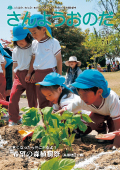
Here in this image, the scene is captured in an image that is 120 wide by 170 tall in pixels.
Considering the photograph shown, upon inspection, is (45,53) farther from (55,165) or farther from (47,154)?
(55,165)

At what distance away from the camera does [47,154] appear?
7.25ft

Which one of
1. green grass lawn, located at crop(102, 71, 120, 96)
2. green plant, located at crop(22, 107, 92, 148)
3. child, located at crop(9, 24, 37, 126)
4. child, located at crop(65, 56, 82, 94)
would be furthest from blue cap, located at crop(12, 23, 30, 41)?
green grass lawn, located at crop(102, 71, 120, 96)

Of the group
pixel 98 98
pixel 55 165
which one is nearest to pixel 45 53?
pixel 98 98

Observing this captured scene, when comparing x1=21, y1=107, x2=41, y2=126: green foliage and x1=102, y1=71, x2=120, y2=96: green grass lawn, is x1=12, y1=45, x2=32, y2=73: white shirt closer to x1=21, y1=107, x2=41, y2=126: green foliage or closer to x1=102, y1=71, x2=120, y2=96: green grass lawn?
x1=21, y1=107, x2=41, y2=126: green foliage

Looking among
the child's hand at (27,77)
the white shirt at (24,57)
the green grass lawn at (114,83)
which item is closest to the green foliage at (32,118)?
the child's hand at (27,77)

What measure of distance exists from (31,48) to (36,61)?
0.34 m

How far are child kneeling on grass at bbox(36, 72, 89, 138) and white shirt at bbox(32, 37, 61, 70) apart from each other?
0.64m

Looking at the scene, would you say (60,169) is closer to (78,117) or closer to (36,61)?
(78,117)

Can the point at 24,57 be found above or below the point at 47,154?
above

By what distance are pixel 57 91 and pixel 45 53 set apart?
83cm

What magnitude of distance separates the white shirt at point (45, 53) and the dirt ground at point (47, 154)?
103 centimetres

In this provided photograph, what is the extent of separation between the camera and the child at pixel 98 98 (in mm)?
2234

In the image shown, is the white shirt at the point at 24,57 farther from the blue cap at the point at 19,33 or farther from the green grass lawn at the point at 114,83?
the green grass lawn at the point at 114,83

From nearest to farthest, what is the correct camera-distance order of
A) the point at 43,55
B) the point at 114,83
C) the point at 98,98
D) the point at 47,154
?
1. the point at 47,154
2. the point at 98,98
3. the point at 43,55
4. the point at 114,83
